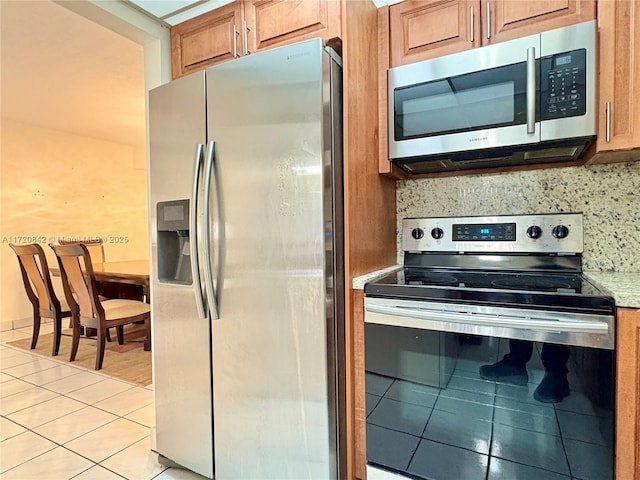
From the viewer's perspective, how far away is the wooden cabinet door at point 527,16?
134 centimetres

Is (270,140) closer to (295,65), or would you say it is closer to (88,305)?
(295,65)

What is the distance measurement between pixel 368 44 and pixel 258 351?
4.51 ft

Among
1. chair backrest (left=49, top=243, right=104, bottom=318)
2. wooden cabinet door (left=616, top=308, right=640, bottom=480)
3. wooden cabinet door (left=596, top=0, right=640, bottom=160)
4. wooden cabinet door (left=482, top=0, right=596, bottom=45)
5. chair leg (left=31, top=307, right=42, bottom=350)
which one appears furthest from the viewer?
chair leg (left=31, top=307, right=42, bottom=350)

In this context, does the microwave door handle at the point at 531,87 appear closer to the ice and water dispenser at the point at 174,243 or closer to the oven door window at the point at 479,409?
the oven door window at the point at 479,409

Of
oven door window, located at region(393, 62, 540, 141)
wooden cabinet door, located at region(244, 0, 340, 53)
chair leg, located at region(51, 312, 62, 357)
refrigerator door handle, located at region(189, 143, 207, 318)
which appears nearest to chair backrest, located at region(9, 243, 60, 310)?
chair leg, located at region(51, 312, 62, 357)

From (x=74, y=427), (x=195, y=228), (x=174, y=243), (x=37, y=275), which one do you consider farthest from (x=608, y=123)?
(x=37, y=275)

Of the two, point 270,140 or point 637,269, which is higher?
point 270,140

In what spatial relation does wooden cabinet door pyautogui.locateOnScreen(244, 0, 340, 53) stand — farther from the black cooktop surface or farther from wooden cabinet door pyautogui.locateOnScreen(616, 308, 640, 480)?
wooden cabinet door pyautogui.locateOnScreen(616, 308, 640, 480)

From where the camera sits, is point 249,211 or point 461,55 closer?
point 249,211

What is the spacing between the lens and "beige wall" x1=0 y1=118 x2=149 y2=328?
426cm

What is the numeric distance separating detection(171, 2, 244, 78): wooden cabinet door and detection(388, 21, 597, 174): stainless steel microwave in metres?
0.73

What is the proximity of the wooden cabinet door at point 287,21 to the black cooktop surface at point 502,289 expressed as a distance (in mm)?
1002

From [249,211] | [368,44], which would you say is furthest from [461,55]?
[249,211]

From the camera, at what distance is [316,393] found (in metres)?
1.28
